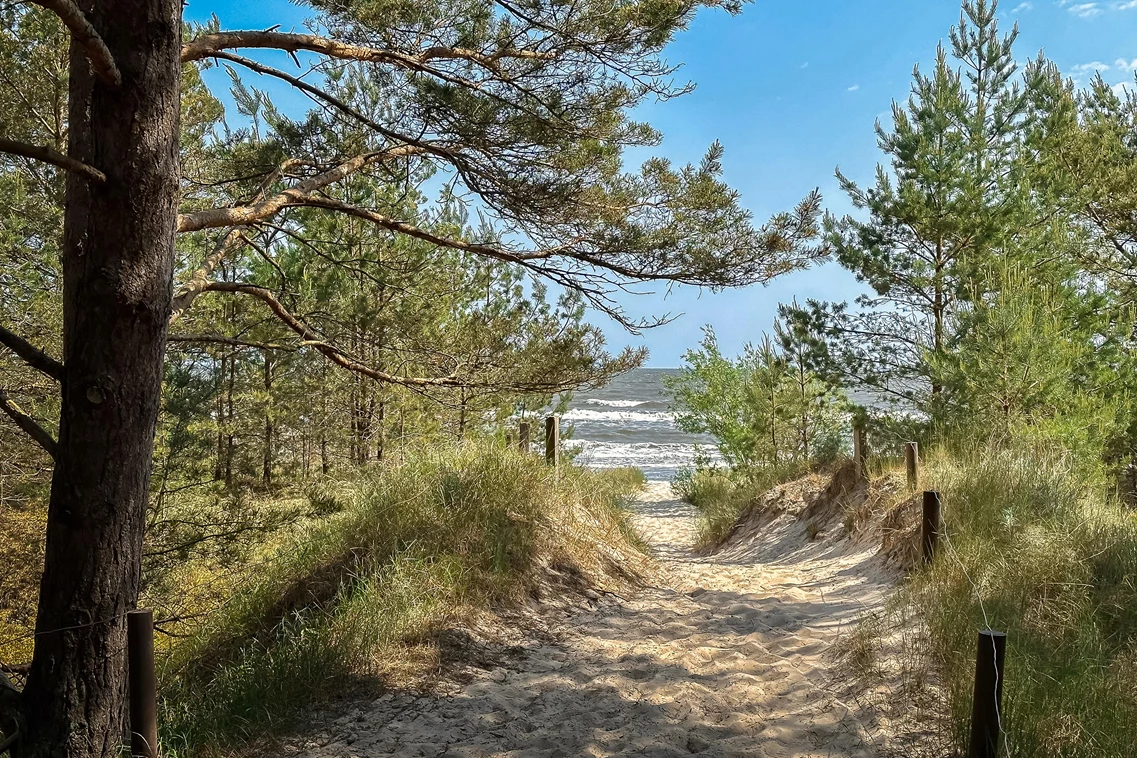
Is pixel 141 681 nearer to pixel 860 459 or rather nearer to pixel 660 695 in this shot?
pixel 660 695

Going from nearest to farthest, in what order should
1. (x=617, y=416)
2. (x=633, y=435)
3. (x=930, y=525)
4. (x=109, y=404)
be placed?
1. (x=109, y=404)
2. (x=930, y=525)
3. (x=633, y=435)
4. (x=617, y=416)

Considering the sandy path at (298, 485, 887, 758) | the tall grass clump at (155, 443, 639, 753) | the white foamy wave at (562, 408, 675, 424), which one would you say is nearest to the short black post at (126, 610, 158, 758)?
the tall grass clump at (155, 443, 639, 753)

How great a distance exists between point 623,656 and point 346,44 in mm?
4884

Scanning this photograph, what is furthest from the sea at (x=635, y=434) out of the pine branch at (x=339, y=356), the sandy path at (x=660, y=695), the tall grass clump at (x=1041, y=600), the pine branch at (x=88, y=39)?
the pine branch at (x=88, y=39)

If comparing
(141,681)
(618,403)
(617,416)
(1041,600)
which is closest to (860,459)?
(1041,600)

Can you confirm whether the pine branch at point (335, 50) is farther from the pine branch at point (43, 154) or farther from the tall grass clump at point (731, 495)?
the tall grass clump at point (731, 495)

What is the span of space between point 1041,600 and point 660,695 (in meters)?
2.17

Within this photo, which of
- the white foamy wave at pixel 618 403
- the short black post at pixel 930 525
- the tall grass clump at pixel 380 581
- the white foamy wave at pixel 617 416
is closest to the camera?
the tall grass clump at pixel 380 581

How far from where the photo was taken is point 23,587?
320 inches

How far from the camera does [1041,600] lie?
3943mm

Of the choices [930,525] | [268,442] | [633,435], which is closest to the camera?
[930,525]

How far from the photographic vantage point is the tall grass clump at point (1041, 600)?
2.90 meters

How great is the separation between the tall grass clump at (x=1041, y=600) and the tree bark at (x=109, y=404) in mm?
3793

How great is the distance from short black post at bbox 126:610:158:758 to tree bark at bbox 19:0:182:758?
0.54 feet
